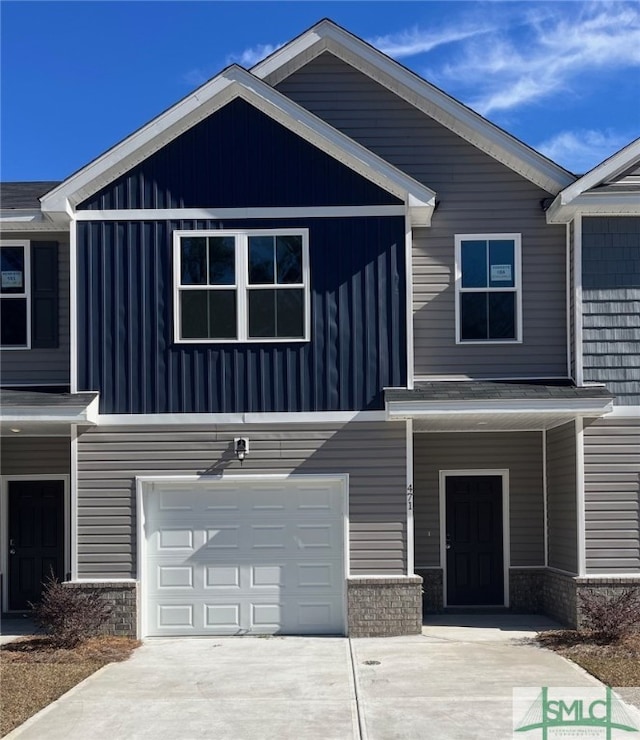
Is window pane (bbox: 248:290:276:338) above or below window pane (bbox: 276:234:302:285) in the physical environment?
below

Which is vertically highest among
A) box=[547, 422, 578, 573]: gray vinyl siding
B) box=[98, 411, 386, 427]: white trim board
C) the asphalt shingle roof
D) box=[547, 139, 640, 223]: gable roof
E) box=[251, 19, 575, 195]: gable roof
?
box=[251, 19, 575, 195]: gable roof

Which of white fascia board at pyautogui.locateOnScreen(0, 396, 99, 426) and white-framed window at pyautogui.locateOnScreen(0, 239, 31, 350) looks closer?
white fascia board at pyautogui.locateOnScreen(0, 396, 99, 426)

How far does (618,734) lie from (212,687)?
156 inches

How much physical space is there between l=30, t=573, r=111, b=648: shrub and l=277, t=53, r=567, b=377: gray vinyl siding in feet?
18.1

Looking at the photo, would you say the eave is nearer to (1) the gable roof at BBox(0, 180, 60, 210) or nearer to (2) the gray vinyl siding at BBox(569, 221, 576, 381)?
(1) the gable roof at BBox(0, 180, 60, 210)

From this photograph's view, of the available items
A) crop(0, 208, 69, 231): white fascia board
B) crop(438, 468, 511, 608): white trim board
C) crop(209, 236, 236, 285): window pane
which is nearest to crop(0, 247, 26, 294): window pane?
crop(0, 208, 69, 231): white fascia board

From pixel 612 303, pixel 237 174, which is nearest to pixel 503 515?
pixel 612 303

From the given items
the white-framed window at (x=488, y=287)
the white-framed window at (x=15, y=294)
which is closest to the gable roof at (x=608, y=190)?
the white-framed window at (x=488, y=287)

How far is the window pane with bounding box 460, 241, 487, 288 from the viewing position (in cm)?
1304

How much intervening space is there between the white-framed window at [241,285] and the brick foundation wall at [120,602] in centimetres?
336

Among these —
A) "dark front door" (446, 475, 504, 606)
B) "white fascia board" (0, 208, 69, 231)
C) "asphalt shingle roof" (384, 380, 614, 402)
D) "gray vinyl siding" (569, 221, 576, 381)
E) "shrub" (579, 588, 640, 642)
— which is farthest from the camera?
"dark front door" (446, 475, 504, 606)

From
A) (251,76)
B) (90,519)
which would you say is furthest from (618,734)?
(251,76)

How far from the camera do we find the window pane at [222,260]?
39.9ft

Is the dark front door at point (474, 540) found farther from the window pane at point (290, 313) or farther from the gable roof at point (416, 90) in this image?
the gable roof at point (416, 90)
